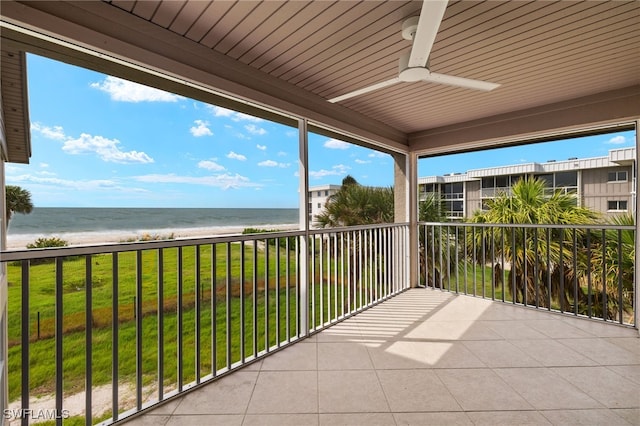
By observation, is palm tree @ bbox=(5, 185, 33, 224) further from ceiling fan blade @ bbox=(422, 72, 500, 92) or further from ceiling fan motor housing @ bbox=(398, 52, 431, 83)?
ceiling fan blade @ bbox=(422, 72, 500, 92)

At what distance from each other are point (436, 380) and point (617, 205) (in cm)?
306

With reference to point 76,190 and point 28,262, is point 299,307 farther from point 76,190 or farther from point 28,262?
point 76,190

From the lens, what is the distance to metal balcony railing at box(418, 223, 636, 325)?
3.26m

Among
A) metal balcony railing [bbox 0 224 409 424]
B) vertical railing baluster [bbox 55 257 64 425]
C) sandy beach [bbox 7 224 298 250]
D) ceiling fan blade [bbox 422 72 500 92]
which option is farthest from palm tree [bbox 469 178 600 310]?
vertical railing baluster [bbox 55 257 64 425]

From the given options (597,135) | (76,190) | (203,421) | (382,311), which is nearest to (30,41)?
(203,421)

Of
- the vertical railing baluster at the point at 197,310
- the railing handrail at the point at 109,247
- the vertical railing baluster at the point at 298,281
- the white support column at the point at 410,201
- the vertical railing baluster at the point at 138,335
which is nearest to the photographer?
the railing handrail at the point at 109,247

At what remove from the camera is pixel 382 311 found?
3.50 metres

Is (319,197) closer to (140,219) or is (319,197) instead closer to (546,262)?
(546,262)

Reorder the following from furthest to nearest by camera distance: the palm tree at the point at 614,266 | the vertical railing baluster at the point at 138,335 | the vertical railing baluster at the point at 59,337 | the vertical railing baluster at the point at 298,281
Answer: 1. the palm tree at the point at 614,266
2. the vertical railing baluster at the point at 298,281
3. the vertical railing baluster at the point at 138,335
4. the vertical railing baluster at the point at 59,337

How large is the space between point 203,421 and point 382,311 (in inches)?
89.5

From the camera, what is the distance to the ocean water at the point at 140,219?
5.82 meters

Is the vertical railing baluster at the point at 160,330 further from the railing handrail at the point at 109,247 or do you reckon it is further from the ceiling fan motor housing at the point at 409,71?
the ceiling fan motor housing at the point at 409,71

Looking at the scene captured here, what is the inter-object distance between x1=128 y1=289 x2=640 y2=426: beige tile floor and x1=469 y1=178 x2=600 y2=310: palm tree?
3.74 feet

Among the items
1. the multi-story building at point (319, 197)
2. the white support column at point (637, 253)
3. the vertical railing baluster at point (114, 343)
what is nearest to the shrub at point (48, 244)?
the vertical railing baluster at point (114, 343)
